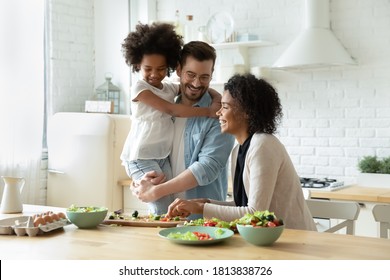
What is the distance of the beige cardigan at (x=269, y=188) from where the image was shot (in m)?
2.19

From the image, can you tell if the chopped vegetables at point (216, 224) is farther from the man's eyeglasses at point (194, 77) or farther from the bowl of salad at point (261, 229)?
the man's eyeglasses at point (194, 77)

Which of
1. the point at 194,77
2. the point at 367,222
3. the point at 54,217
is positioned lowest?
the point at 367,222

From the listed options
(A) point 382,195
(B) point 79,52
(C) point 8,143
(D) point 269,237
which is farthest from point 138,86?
(B) point 79,52

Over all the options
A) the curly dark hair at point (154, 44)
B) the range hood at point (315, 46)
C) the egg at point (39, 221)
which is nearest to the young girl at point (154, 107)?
the curly dark hair at point (154, 44)

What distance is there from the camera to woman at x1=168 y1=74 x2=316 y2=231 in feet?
7.23

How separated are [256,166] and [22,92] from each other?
3.04 m

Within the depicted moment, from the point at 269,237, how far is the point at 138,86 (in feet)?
3.90

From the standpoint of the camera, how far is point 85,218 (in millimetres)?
2256

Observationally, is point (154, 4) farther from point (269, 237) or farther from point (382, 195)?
point (269, 237)

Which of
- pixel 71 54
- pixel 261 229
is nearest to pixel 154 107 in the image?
pixel 261 229

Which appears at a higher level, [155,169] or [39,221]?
[155,169]

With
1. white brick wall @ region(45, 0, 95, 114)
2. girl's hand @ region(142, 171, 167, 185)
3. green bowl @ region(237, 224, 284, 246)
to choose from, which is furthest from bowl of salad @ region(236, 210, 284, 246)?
white brick wall @ region(45, 0, 95, 114)

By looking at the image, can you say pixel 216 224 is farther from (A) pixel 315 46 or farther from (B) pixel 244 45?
(B) pixel 244 45
